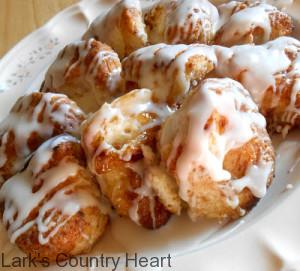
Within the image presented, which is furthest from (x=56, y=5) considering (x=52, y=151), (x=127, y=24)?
(x=52, y=151)

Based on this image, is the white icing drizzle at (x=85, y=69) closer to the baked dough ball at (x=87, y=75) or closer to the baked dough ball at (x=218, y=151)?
the baked dough ball at (x=87, y=75)

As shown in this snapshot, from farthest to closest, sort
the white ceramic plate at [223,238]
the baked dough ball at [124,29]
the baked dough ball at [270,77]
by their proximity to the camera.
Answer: the baked dough ball at [124,29] < the baked dough ball at [270,77] < the white ceramic plate at [223,238]

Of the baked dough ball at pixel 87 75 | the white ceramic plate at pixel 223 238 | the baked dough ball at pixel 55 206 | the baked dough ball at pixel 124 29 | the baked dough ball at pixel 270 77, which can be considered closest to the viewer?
the white ceramic plate at pixel 223 238

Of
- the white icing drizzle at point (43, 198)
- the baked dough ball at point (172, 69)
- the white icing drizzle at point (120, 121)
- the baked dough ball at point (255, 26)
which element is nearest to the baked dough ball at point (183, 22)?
the baked dough ball at point (255, 26)

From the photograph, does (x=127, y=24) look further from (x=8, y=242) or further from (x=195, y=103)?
(x=8, y=242)

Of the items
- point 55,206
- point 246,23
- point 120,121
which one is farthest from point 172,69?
point 55,206

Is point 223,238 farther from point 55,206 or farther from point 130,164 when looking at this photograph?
point 55,206

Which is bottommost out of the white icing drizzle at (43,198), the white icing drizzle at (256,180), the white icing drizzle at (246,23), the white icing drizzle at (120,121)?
the white icing drizzle at (256,180)
